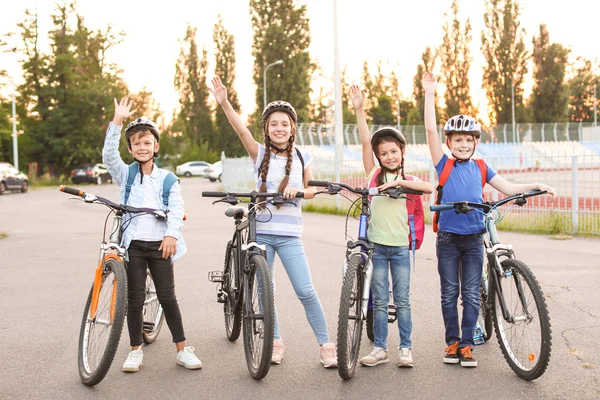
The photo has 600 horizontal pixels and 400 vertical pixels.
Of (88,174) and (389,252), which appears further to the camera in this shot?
(88,174)

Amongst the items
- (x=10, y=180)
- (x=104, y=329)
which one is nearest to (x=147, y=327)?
(x=104, y=329)

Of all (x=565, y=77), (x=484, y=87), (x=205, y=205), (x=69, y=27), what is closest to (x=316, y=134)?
(x=205, y=205)

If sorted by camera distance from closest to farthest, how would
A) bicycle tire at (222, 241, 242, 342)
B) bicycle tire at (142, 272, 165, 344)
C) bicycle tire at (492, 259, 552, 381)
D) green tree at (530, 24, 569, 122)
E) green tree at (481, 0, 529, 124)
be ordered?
bicycle tire at (492, 259, 552, 381) → bicycle tire at (222, 241, 242, 342) → bicycle tire at (142, 272, 165, 344) → green tree at (481, 0, 529, 124) → green tree at (530, 24, 569, 122)

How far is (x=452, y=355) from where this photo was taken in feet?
16.4

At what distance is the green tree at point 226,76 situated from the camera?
70.6m

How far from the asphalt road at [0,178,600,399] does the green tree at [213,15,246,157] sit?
200 ft

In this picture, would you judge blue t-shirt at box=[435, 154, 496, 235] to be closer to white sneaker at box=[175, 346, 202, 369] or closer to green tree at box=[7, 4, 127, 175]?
white sneaker at box=[175, 346, 202, 369]

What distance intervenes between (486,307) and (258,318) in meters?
1.72

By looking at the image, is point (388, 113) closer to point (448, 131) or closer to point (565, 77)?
point (565, 77)

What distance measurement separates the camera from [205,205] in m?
23.6

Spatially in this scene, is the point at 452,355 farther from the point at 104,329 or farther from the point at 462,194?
the point at 104,329

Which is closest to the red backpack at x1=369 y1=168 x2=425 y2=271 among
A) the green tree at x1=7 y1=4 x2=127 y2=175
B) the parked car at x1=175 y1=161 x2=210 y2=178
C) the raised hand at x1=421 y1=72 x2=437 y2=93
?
the raised hand at x1=421 y1=72 x2=437 y2=93

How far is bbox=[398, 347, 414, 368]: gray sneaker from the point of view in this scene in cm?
488

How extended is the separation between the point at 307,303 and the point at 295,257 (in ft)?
1.06
